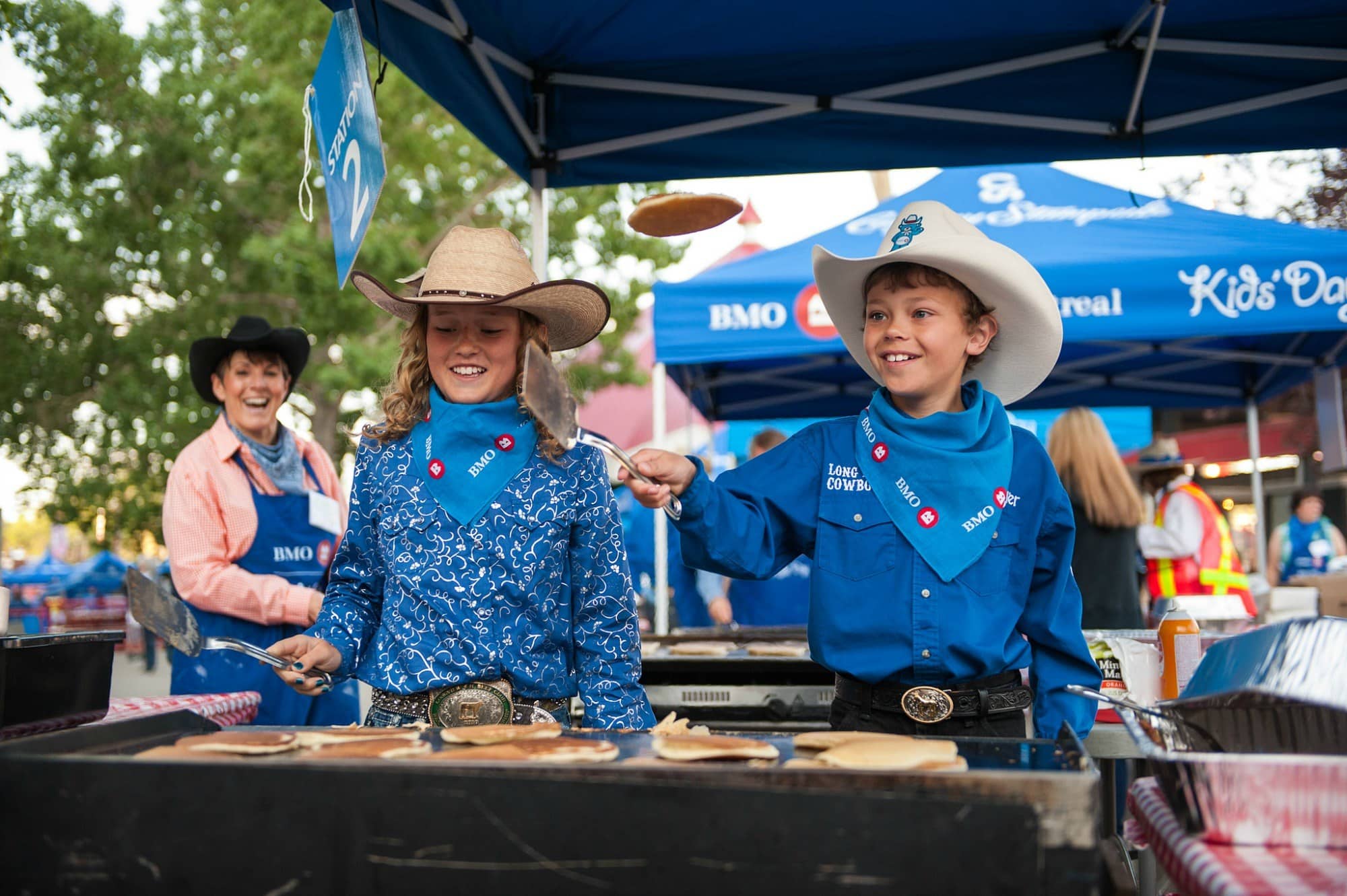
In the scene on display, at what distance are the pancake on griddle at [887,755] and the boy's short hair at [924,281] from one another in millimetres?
1096

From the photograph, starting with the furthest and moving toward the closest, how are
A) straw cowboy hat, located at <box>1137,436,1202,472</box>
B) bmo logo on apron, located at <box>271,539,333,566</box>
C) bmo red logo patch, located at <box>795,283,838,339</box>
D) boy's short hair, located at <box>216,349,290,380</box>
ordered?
straw cowboy hat, located at <box>1137,436,1202,472</box>
bmo red logo patch, located at <box>795,283,838,339</box>
boy's short hair, located at <box>216,349,290,380</box>
bmo logo on apron, located at <box>271,539,333,566</box>

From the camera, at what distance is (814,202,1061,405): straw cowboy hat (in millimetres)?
2262

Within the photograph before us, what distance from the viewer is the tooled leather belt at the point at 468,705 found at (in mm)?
2139

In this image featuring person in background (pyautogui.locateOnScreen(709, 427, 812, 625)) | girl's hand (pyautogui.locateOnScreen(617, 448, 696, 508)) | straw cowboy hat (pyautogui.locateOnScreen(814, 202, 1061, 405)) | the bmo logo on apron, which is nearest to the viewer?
girl's hand (pyautogui.locateOnScreen(617, 448, 696, 508))

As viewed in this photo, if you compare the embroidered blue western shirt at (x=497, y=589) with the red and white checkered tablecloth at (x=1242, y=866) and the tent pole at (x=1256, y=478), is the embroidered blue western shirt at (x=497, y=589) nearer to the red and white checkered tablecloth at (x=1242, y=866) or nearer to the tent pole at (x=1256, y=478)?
the red and white checkered tablecloth at (x=1242, y=866)

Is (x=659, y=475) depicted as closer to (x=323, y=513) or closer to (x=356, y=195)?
(x=356, y=195)


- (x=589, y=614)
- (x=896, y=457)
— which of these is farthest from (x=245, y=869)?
(x=896, y=457)

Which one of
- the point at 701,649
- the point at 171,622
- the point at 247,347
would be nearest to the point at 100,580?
the point at 247,347

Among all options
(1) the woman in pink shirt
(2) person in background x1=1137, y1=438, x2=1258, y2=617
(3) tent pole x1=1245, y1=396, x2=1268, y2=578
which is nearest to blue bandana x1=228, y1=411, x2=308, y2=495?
(1) the woman in pink shirt

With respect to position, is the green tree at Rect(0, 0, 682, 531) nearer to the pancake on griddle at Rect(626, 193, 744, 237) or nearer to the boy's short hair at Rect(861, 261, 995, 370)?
the pancake on griddle at Rect(626, 193, 744, 237)

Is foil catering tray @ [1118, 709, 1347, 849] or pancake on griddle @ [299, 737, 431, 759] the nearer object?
foil catering tray @ [1118, 709, 1347, 849]

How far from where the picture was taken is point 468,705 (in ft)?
7.04

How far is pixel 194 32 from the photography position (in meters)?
14.0

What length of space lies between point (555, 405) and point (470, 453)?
608 millimetres
